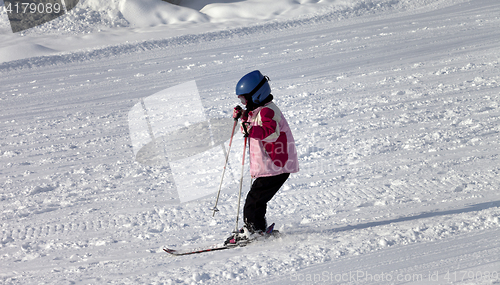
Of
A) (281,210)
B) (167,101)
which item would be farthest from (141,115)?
(281,210)

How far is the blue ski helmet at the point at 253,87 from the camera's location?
2.99 metres

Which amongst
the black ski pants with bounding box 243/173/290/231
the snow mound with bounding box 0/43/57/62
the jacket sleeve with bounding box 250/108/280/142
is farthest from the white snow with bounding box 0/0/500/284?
the jacket sleeve with bounding box 250/108/280/142

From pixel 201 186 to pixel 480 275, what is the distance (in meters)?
2.65

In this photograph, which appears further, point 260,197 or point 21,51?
point 21,51

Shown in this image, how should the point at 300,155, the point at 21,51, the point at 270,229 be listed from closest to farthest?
the point at 270,229, the point at 300,155, the point at 21,51

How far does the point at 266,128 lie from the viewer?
297 centimetres

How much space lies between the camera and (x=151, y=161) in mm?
5152

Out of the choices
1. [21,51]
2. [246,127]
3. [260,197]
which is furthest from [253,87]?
[21,51]

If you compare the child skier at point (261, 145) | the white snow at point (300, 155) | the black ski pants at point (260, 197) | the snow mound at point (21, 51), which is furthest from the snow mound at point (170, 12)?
the black ski pants at point (260, 197)

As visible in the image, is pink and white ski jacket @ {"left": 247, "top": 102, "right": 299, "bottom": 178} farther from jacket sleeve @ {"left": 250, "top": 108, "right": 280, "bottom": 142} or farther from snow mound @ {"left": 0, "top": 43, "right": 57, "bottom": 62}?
snow mound @ {"left": 0, "top": 43, "right": 57, "bottom": 62}

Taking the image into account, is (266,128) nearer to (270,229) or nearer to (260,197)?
(260,197)

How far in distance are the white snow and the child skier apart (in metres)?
0.25

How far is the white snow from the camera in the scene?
10.0 ft

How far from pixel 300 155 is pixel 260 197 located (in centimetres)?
192
